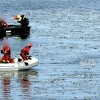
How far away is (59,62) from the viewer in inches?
2309

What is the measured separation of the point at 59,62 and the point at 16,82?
9176 mm

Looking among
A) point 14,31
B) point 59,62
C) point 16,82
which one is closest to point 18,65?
point 16,82

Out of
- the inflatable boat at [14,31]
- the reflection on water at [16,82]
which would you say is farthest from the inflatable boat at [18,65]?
the inflatable boat at [14,31]

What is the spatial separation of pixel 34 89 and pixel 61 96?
2.85 m

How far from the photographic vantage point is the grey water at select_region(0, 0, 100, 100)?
46.4 m

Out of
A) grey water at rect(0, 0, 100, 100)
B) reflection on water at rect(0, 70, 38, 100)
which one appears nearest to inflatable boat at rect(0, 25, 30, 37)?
grey water at rect(0, 0, 100, 100)

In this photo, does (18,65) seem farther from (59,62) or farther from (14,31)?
(14,31)

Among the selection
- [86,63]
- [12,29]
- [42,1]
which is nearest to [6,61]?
[86,63]

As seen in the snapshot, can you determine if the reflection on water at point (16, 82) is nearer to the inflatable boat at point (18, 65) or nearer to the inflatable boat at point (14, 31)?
the inflatable boat at point (18, 65)

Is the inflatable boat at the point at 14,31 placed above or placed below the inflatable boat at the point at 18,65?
below

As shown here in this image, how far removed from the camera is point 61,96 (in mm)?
45094

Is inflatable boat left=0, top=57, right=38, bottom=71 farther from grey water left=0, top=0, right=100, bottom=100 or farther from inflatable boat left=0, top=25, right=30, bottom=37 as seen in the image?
inflatable boat left=0, top=25, right=30, bottom=37

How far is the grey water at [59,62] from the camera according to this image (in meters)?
46.4

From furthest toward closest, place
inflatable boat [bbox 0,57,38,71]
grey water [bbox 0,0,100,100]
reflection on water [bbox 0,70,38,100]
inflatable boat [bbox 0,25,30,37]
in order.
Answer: inflatable boat [bbox 0,25,30,37]
inflatable boat [bbox 0,57,38,71]
grey water [bbox 0,0,100,100]
reflection on water [bbox 0,70,38,100]
